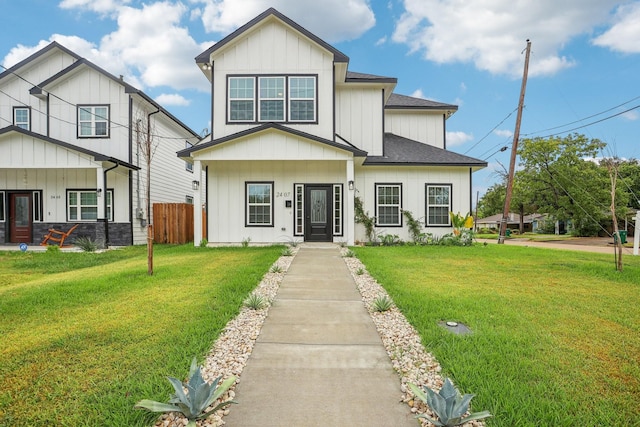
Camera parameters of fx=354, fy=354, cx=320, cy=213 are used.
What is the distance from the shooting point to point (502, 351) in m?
3.54

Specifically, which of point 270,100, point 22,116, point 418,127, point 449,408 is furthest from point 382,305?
point 22,116

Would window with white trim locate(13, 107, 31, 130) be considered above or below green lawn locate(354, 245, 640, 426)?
above

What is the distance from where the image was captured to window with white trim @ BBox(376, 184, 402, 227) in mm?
14016

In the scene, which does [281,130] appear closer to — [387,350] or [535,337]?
[387,350]

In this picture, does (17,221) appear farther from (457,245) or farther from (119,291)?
(457,245)

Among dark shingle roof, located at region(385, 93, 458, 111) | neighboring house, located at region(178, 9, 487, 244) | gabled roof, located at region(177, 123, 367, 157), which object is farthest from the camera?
dark shingle roof, located at region(385, 93, 458, 111)

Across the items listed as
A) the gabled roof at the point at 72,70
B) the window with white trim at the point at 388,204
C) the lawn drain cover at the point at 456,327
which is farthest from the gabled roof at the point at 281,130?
the lawn drain cover at the point at 456,327

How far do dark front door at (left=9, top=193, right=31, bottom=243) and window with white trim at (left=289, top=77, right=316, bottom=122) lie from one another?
468 inches

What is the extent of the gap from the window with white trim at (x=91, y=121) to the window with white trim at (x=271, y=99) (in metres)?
7.22

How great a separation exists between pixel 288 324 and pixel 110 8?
1665 centimetres

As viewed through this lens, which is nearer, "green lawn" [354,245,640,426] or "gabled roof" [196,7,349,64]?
"green lawn" [354,245,640,426]

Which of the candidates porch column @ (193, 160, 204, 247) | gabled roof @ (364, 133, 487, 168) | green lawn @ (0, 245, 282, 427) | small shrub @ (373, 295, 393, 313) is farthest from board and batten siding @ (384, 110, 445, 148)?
small shrub @ (373, 295, 393, 313)

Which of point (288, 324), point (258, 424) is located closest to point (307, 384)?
point (258, 424)

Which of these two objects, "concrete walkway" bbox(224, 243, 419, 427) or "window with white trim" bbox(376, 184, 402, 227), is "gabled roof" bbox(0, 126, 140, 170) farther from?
"concrete walkway" bbox(224, 243, 419, 427)
